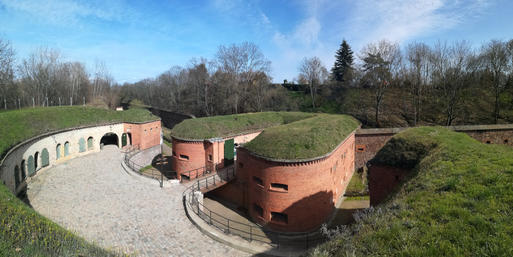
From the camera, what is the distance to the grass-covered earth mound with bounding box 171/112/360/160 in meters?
13.0

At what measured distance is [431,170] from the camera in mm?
7754

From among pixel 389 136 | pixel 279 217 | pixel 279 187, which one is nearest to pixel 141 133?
A: pixel 279 187

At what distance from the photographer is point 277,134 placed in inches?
579

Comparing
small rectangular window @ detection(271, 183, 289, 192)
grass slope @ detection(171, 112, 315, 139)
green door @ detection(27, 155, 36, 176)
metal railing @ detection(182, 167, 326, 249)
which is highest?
grass slope @ detection(171, 112, 315, 139)

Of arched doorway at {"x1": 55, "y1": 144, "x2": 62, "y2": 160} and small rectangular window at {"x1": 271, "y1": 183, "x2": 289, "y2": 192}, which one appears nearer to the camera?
small rectangular window at {"x1": 271, "y1": 183, "x2": 289, "y2": 192}

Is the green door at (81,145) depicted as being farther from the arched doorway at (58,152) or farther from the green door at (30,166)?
the green door at (30,166)

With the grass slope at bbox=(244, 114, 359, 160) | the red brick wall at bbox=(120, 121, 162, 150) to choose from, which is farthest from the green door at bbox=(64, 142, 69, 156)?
the grass slope at bbox=(244, 114, 359, 160)

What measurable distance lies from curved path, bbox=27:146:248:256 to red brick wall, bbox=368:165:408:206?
7.33m

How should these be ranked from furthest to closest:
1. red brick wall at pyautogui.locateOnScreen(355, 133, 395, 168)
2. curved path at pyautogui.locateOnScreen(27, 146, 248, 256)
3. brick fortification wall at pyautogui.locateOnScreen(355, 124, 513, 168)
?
red brick wall at pyautogui.locateOnScreen(355, 133, 395, 168) → brick fortification wall at pyautogui.locateOnScreen(355, 124, 513, 168) → curved path at pyautogui.locateOnScreen(27, 146, 248, 256)

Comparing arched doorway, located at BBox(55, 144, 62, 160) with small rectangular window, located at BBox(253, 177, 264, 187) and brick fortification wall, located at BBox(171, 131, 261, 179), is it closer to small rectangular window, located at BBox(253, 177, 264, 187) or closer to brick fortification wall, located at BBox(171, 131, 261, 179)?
brick fortification wall, located at BBox(171, 131, 261, 179)

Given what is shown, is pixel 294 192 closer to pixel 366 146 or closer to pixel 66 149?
pixel 366 146

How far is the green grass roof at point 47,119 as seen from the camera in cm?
1471

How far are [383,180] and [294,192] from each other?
4.39 meters

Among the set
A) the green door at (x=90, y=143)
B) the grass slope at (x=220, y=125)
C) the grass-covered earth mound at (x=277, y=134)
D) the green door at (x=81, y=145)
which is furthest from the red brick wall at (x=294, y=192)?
the green door at (x=90, y=143)
